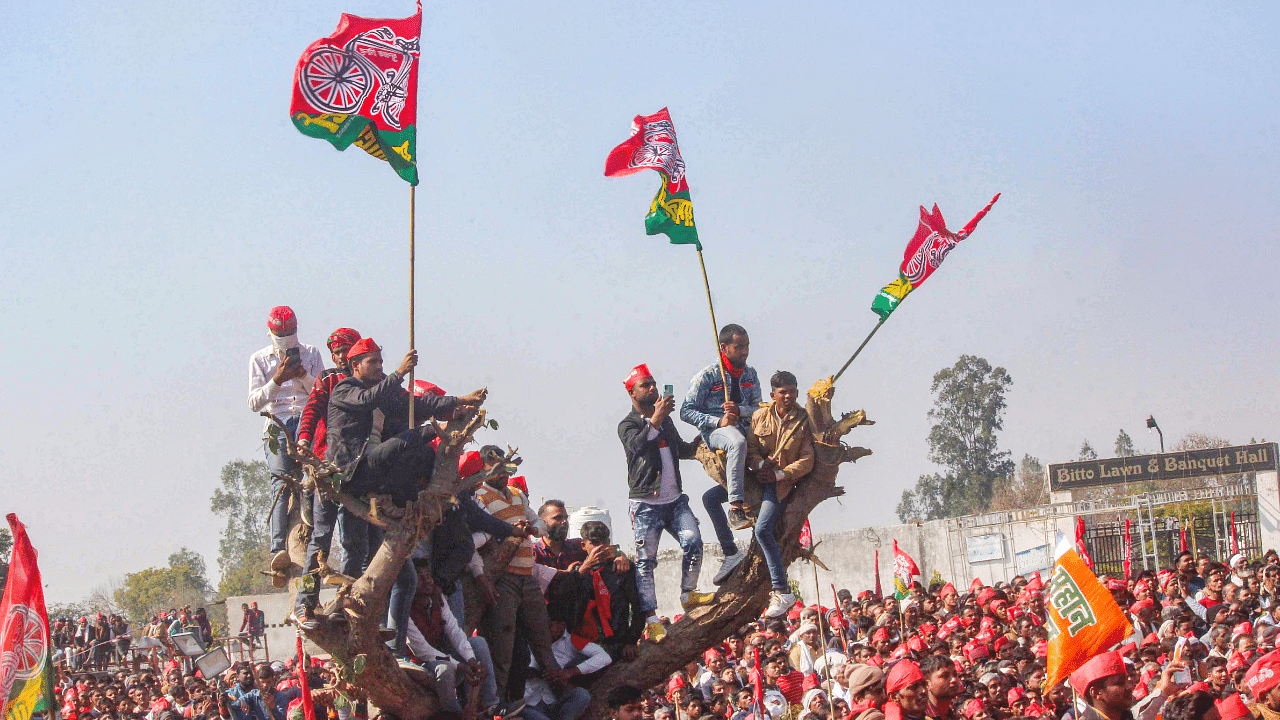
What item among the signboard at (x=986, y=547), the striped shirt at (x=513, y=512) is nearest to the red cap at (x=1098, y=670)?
the striped shirt at (x=513, y=512)

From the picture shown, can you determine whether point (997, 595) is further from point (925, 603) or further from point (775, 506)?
point (775, 506)

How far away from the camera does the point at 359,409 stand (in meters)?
8.52

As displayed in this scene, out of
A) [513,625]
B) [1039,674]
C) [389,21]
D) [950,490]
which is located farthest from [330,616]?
[950,490]

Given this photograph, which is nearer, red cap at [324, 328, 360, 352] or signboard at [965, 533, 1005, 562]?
red cap at [324, 328, 360, 352]

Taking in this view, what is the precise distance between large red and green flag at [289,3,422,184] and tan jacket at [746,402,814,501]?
326cm

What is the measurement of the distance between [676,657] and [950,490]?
6326cm

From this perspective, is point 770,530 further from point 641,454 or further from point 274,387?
point 274,387

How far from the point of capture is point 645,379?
409 inches

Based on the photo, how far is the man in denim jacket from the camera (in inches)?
402

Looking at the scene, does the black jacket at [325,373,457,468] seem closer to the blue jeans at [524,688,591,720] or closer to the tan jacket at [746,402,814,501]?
the blue jeans at [524,688,591,720]

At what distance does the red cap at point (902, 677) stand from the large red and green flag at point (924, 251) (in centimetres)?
495

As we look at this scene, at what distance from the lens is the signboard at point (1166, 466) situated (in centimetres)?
4047

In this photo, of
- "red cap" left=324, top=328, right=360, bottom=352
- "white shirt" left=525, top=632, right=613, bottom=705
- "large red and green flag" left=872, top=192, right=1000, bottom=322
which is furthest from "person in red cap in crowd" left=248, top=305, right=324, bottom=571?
"large red and green flag" left=872, top=192, right=1000, bottom=322

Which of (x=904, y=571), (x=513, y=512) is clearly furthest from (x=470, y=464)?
(x=904, y=571)
